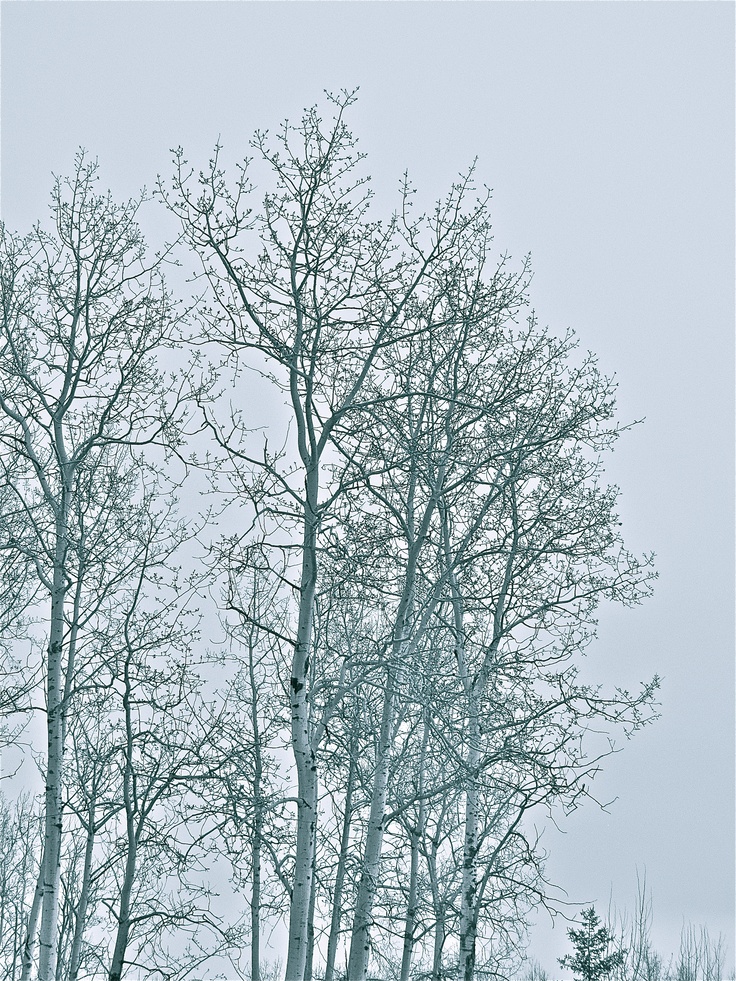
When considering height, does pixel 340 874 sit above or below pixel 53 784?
below

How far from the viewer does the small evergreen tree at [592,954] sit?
27.3m

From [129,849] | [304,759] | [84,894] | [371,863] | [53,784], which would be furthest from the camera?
[84,894]

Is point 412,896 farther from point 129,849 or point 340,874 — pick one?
point 129,849

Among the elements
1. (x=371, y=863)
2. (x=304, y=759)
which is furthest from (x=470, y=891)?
(x=304, y=759)

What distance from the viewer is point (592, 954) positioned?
2764 cm

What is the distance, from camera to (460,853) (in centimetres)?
1479

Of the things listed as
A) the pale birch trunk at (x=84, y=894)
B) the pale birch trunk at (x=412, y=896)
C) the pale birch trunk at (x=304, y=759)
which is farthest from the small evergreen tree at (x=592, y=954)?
the pale birch trunk at (x=304, y=759)

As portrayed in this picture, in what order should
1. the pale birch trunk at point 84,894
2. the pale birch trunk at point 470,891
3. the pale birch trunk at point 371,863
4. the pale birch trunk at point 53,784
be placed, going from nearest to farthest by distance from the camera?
the pale birch trunk at point 53,784 < the pale birch trunk at point 371,863 < the pale birch trunk at point 470,891 < the pale birch trunk at point 84,894

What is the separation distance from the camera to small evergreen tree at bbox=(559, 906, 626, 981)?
27266 millimetres

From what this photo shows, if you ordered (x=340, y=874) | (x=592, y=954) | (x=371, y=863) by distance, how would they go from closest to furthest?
1. (x=371, y=863)
2. (x=340, y=874)
3. (x=592, y=954)

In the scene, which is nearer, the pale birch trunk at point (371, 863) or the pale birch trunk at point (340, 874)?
the pale birch trunk at point (371, 863)

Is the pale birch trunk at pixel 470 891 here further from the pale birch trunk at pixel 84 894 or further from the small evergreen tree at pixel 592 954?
the small evergreen tree at pixel 592 954

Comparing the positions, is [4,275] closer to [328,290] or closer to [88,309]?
[88,309]

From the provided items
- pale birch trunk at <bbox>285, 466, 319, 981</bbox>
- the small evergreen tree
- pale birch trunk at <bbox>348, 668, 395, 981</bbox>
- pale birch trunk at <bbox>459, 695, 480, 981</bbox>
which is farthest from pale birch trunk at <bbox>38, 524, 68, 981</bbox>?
the small evergreen tree
